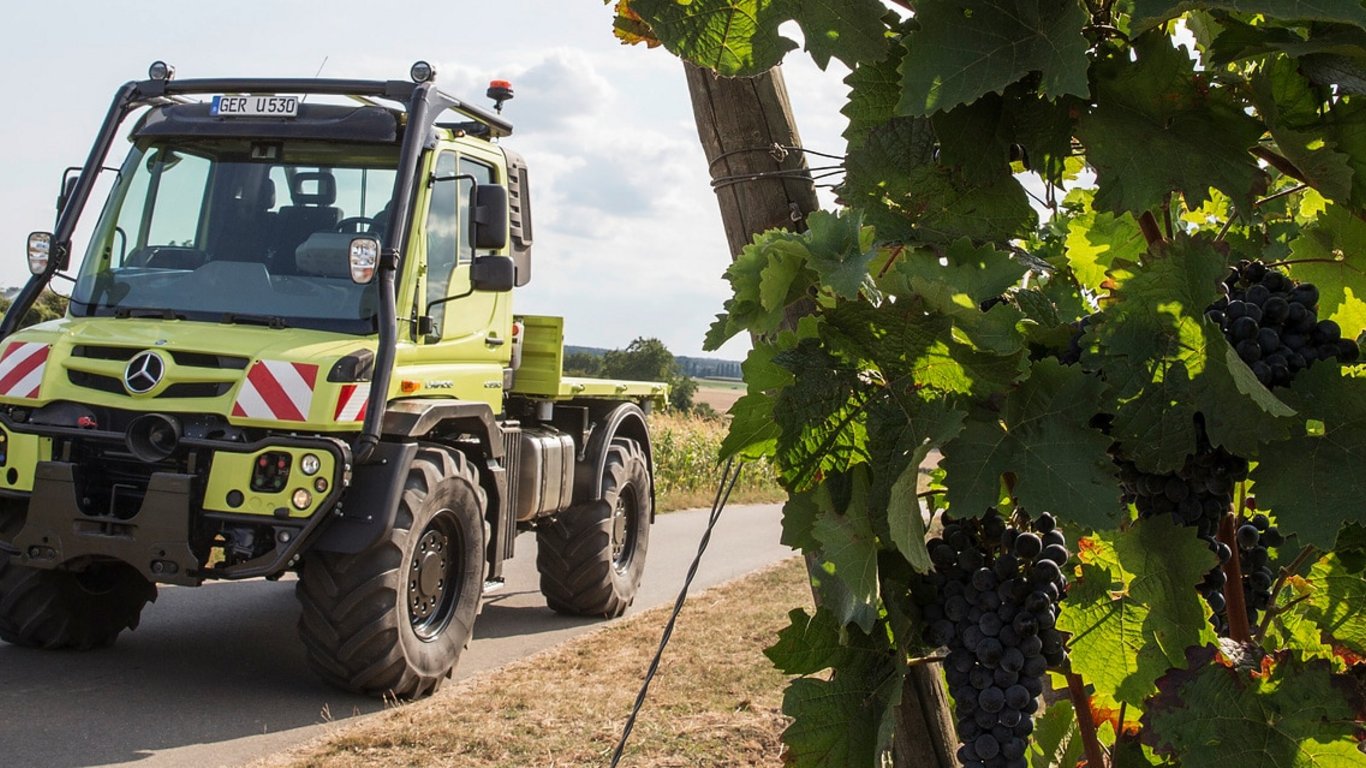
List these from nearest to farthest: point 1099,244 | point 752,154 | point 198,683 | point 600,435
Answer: point 1099,244 → point 752,154 → point 198,683 → point 600,435

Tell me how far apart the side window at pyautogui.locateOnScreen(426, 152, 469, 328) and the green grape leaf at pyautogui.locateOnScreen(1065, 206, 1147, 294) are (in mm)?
4892

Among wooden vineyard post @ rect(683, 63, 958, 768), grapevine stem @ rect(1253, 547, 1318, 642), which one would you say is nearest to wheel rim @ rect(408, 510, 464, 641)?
wooden vineyard post @ rect(683, 63, 958, 768)

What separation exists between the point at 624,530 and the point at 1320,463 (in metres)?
7.72

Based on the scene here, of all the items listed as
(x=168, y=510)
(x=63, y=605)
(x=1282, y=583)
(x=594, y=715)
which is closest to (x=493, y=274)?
(x=168, y=510)

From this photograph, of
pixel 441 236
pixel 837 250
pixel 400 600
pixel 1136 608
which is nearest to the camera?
pixel 837 250

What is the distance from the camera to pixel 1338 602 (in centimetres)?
142

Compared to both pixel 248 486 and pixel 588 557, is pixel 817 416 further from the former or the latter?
pixel 588 557

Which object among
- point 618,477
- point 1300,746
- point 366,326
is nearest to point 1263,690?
point 1300,746

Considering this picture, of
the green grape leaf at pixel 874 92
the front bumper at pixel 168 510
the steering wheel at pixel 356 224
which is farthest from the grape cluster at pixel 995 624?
the steering wheel at pixel 356 224

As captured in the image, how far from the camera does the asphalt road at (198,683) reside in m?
4.90

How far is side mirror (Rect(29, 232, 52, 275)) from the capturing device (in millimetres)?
6070

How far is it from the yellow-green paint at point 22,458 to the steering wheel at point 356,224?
1540 mm

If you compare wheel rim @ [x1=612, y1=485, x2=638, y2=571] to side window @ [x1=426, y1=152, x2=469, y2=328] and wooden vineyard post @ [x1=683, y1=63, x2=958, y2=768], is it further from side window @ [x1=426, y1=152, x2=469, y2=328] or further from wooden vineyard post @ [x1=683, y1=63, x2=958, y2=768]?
wooden vineyard post @ [x1=683, y1=63, x2=958, y2=768]

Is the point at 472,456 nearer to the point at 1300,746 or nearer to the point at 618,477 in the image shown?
the point at 618,477
